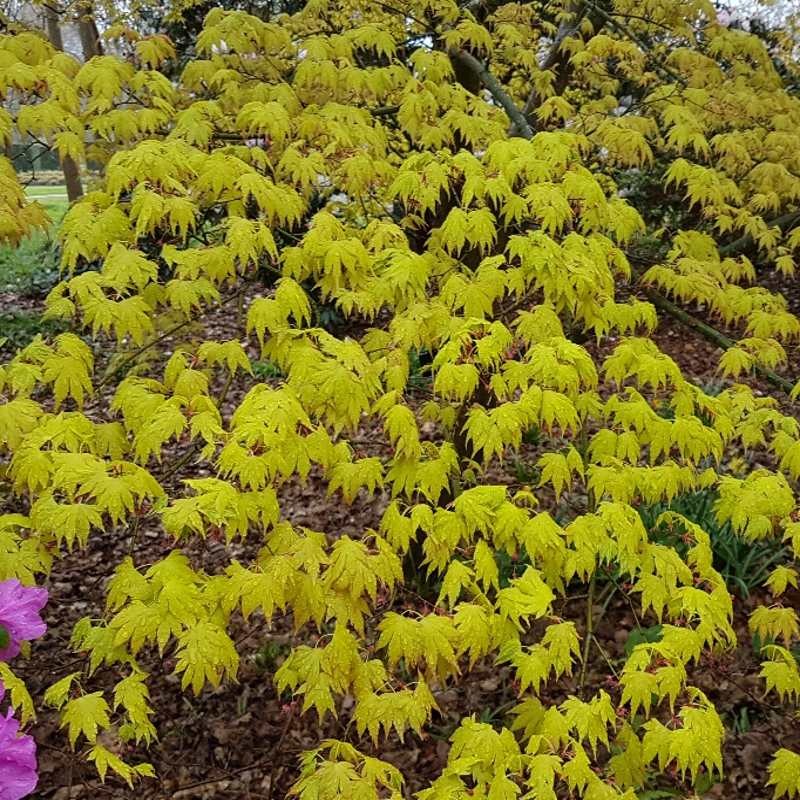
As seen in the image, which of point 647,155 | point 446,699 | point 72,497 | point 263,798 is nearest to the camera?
point 72,497

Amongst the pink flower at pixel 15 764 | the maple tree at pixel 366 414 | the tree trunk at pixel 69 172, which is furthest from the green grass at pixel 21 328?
the pink flower at pixel 15 764

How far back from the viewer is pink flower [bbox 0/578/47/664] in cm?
109

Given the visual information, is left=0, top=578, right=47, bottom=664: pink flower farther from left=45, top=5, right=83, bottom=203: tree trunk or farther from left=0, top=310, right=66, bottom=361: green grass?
left=45, top=5, right=83, bottom=203: tree trunk

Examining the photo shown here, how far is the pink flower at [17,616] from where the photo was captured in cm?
109

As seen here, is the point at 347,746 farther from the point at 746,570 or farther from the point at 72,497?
the point at 746,570

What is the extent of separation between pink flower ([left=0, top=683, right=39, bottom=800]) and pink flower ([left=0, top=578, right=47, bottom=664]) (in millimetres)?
128

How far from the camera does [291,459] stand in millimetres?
2510

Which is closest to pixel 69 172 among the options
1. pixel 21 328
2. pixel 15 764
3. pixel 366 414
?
pixel 21 328

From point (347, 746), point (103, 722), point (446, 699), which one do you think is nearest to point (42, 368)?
point (103, 722)

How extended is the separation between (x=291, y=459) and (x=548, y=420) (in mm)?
947

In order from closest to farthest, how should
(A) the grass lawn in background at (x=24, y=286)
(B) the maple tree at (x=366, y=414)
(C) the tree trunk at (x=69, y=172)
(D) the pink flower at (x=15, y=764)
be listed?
(D) the pink flower at (x=15, y=764) < (B) the maple tree at (x=366, y=414) < (A) the grass lawn in background at (x=24, y=286) < (C) the tree trunk at (x=69, y=172)

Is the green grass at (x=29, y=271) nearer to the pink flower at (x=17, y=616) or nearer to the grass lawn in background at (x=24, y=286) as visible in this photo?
the grass lawn in background at (x=24, y=286)

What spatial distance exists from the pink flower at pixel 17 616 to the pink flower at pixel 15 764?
0.42 ft

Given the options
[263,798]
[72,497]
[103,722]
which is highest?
[72,497]
